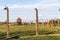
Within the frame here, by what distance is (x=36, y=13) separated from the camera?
69.6 ft

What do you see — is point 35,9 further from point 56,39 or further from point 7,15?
point 56,39

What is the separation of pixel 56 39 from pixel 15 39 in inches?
122

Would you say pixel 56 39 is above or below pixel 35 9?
below

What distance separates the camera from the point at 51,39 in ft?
55.1

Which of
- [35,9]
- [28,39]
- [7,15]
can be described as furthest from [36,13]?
[28,39]

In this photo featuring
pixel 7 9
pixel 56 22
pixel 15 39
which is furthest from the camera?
pixel 56 22

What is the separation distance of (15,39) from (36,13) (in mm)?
5900

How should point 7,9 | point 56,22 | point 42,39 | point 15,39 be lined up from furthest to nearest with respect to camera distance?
1. point 56,22
2. point 7,9
3. point 42,39
4. point 15,39

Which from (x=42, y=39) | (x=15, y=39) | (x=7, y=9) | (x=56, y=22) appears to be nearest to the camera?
(x=15, y=39)

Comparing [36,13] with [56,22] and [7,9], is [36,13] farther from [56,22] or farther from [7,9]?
[56,22]

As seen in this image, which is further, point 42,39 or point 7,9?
point 7,9

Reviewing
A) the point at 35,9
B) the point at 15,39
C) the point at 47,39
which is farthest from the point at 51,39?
the point at 35,9

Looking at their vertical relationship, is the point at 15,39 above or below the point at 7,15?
below

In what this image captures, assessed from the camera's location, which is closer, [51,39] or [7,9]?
[51,39]
